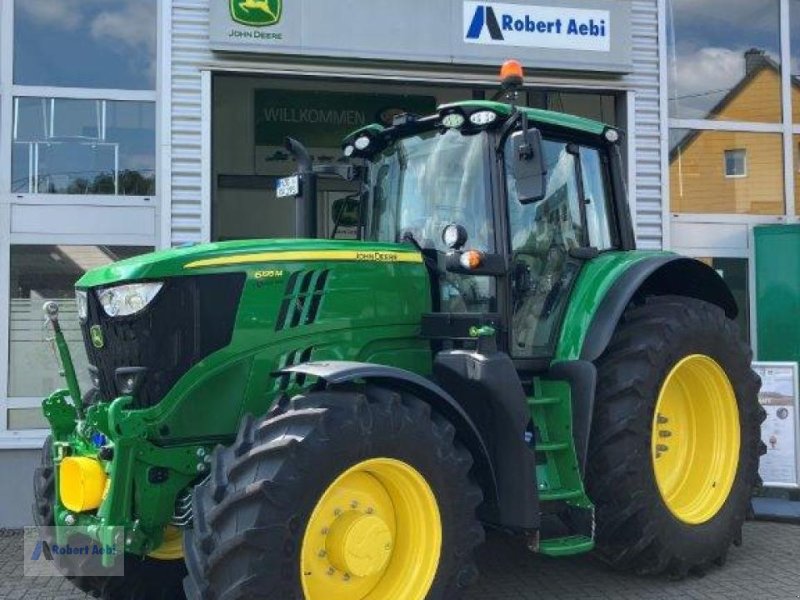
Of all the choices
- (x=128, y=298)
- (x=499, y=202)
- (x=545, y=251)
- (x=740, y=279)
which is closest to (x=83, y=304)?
(x=128, y=298)

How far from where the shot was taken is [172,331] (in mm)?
3828

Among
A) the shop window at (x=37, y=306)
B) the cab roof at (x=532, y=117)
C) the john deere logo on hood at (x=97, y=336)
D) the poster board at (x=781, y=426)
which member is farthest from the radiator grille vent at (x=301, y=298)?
the poster board at (x=781, y=426)

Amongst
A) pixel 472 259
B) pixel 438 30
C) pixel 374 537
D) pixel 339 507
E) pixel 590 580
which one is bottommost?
pixel 590 580

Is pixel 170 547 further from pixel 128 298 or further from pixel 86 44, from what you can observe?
pixel 86 44

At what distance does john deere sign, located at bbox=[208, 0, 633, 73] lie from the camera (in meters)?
7.07

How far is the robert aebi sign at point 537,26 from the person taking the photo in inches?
294

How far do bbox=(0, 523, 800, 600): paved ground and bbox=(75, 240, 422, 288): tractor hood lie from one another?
195cm

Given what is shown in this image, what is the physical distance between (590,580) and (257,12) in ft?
16.1

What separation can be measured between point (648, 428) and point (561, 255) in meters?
1.05

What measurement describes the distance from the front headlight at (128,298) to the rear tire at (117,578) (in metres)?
0.96

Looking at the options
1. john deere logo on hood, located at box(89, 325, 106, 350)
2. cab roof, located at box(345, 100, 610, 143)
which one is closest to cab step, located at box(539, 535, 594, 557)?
cab roof, located at box(345, 100, 610, 143)

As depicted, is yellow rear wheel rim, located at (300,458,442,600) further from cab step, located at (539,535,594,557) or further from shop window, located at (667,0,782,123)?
shop window, located at (667,0,782,123)

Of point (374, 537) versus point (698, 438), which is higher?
point (698, 438)

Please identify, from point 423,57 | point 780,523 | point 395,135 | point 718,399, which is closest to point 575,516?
point 718,399
